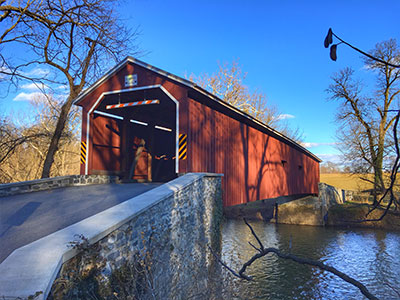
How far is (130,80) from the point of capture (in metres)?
8.34

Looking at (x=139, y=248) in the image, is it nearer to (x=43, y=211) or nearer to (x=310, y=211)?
(x=43, y=211)

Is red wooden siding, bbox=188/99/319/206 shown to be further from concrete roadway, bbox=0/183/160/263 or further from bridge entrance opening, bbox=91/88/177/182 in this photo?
concrete roadway, bbox=0/183/160/263

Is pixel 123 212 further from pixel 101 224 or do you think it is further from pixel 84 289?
pixel 84 289

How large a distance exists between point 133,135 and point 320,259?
9.20 metres

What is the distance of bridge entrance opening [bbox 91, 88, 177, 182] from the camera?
9.26 m

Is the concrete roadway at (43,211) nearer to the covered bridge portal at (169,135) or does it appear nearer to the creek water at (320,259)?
the covered bridge portal at (169,135)

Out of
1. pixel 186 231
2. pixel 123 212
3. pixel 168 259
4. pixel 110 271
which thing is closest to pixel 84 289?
pixel 110 271

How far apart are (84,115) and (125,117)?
4.47 feet

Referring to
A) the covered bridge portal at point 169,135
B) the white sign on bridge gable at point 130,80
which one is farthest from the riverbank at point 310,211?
the white sign on bridge gable at point 130,80

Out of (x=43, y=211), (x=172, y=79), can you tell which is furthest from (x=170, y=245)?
(x=172, y=79)

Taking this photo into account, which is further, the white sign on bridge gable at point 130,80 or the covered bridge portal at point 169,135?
the white sign on bridge gable at point 130,80

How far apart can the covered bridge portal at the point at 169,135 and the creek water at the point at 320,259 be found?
2.82 meters

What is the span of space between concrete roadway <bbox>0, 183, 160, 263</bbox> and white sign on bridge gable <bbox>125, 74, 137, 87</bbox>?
3.20 meters

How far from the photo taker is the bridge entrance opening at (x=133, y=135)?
926 cm
